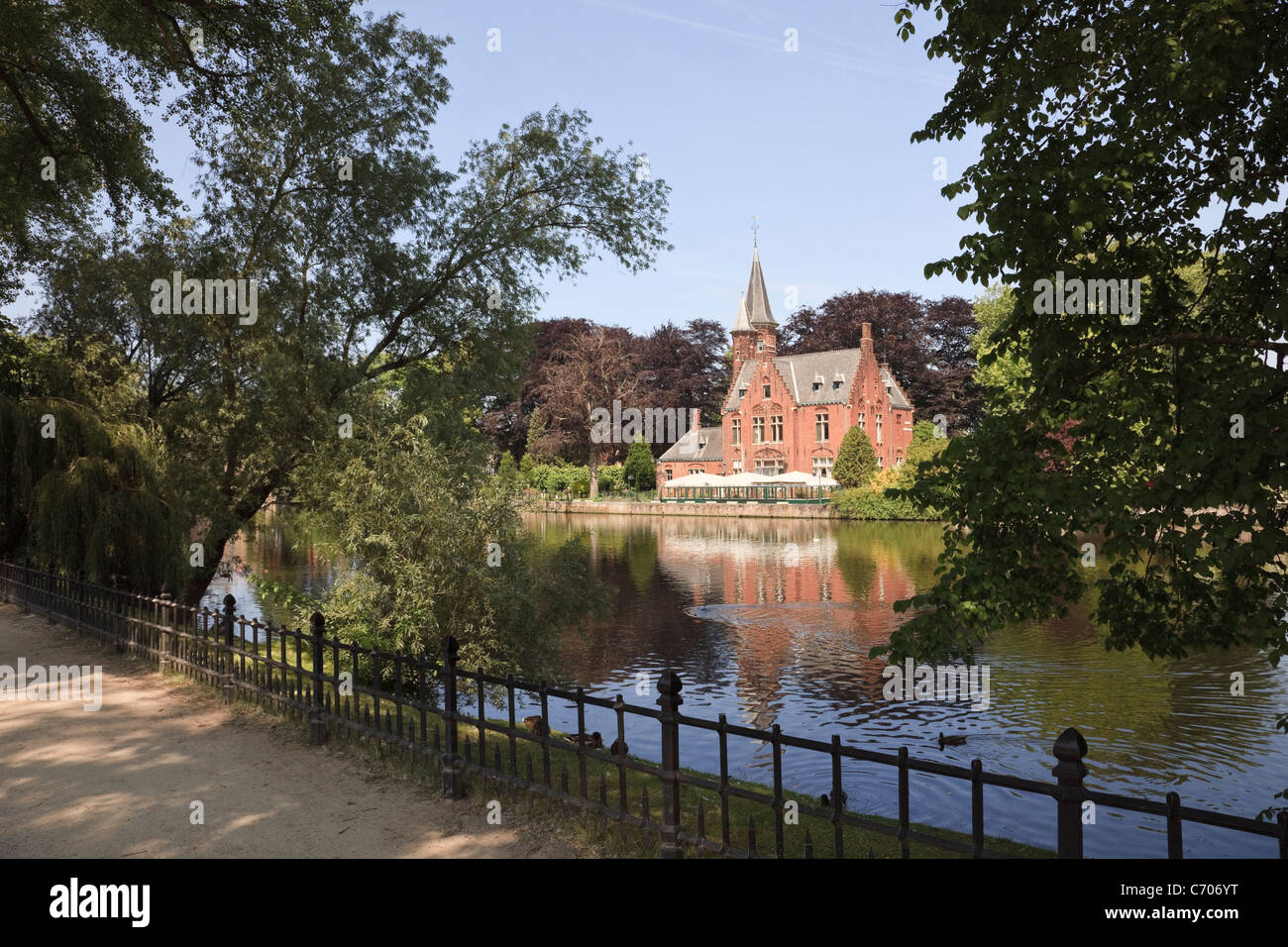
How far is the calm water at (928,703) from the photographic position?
12086 millimetres

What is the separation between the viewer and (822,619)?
2516 cm

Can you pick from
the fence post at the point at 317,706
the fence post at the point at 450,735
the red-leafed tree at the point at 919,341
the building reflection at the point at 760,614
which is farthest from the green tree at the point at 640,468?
the fence post at the point at 450,735

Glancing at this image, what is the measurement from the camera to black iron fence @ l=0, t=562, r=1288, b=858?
4324 millimetres

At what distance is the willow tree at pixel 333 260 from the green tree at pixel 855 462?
145 feet

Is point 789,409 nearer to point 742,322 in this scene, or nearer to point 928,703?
point 742,322

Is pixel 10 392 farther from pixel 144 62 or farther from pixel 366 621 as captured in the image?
pixel 366 621

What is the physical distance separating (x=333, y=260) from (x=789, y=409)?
56.9 meters

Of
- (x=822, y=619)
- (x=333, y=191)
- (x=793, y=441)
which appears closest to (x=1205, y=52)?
(x=333, y=191)

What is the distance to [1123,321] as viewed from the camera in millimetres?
7477

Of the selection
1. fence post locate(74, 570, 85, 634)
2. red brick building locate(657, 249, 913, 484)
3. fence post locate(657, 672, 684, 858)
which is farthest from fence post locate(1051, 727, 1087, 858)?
red brick building locate(657, 249, 913, 484)

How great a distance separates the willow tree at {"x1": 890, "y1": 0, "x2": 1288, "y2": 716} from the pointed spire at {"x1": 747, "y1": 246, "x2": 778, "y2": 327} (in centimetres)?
6733

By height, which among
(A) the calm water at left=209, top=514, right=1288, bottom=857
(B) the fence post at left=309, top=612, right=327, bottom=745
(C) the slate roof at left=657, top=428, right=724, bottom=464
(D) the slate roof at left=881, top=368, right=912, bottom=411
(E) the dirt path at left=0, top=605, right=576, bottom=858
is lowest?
(A) the calm water at left=209, top=514, right=1288, bottom=857

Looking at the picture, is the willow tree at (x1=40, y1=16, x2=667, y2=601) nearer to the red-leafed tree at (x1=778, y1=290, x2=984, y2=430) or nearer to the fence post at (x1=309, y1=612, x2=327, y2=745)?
the fence post at (x1=309, y1=612, x2=327, y2=745)

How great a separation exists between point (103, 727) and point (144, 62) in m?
10.3
